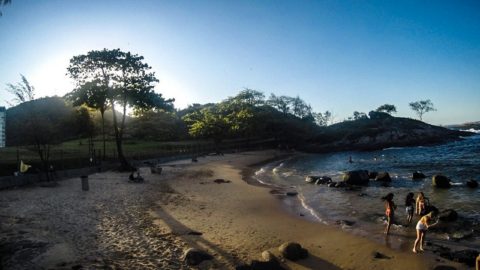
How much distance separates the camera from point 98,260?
1158 cm

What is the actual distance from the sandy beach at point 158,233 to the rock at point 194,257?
0.21m

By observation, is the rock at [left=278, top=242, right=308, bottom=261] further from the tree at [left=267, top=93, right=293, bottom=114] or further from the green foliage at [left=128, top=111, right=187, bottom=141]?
the tree at [left=267, top=93, right=293, bottom=114]

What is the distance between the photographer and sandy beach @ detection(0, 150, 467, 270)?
11.9 meters

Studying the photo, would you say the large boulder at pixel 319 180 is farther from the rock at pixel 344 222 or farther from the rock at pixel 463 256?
the rock at pixel 463 256

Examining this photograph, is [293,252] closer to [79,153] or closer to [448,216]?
[448,216]

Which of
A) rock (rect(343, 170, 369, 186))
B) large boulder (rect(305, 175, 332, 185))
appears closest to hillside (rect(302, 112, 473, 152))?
large boulder (rect(305, 175, 332, 185))

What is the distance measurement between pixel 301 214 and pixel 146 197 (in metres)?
10.7

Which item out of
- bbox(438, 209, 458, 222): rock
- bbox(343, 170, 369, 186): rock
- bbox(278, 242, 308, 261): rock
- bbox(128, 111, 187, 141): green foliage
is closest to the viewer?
bbox(278, 242, 308, 261): rock

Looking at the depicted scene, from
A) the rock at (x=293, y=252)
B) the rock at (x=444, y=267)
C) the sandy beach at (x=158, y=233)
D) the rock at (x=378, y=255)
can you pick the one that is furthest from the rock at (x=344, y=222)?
the rock at (x=444, y=267)

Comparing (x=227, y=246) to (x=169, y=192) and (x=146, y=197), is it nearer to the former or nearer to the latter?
(x=146, y=197)

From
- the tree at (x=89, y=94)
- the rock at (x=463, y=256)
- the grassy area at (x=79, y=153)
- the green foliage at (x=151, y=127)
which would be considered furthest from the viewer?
the green foliage at (x=151, y=127)

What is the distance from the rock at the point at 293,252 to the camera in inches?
488

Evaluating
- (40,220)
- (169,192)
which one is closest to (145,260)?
(40,220)

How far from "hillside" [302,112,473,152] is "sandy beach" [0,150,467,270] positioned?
7586 cm
